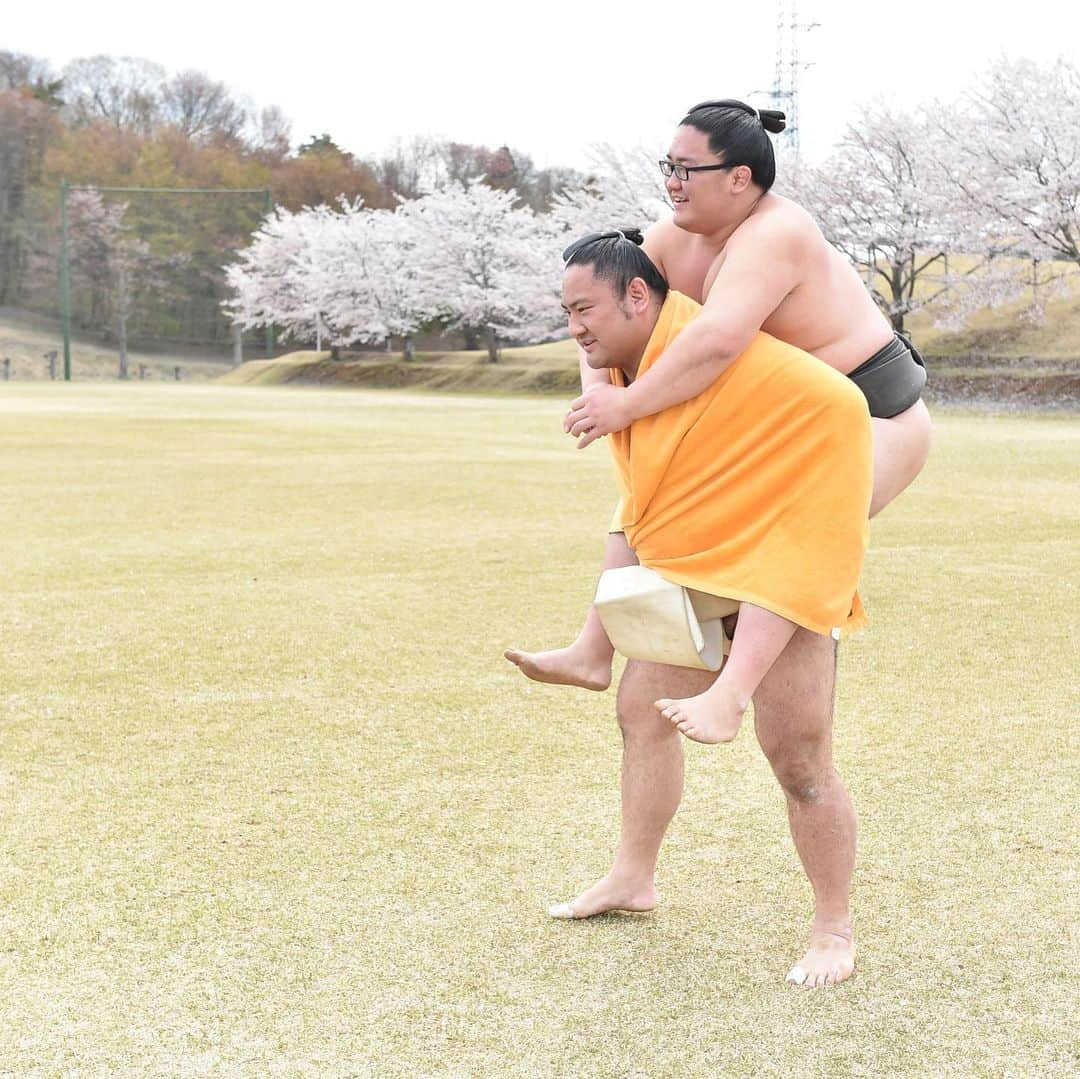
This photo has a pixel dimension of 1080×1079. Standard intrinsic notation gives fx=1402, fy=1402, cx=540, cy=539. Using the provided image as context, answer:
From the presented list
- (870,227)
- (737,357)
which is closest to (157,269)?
(870,227)

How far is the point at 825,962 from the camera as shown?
2492 millimetres

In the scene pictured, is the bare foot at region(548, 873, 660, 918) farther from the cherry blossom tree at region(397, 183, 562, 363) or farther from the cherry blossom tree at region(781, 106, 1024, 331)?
the cherry blossom tree at region(397, 183, 562, 363)

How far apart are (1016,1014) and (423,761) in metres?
1.95

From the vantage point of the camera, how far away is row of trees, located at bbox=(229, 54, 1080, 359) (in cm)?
2898

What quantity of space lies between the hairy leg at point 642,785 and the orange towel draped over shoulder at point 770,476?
29 centimetres

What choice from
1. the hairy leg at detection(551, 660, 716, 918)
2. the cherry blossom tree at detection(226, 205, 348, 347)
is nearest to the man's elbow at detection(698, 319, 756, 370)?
the hairy leg at detection(551, 660, 716, 918)

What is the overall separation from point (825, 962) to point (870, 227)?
3272cm

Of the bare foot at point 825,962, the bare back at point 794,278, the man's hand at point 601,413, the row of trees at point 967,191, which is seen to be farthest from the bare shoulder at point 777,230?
the row of trees at point 967,191

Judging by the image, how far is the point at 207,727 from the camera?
169 inches

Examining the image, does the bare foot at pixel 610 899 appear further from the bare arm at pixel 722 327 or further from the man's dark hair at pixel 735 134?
the man's dark hair at pixel 735 134

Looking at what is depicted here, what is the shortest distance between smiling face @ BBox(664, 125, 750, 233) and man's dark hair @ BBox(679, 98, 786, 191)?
1cm

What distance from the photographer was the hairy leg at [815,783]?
7.93ft

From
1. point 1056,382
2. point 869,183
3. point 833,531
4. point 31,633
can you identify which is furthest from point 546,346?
point 833,531

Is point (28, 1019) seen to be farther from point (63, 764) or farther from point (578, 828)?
point (63, 764)
